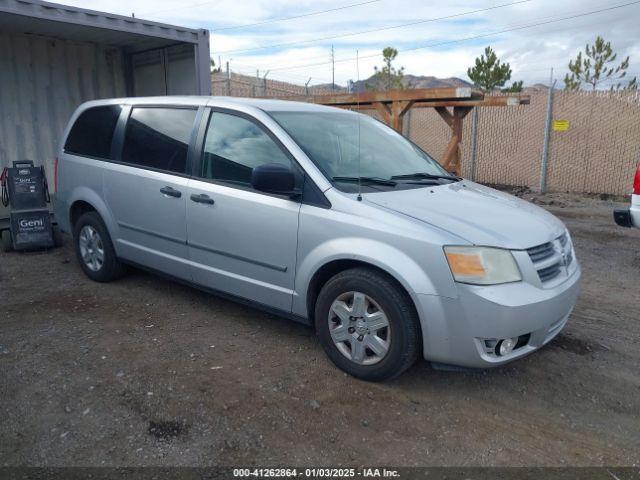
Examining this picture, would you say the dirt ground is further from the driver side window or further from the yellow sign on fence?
the yellow sign on fence

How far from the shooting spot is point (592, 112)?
11680 millimetres

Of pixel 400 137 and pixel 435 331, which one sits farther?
pixel 400 137

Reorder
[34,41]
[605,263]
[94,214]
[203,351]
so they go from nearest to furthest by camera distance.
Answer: [203,351] < [94,214] < [605,263] < [34,41]

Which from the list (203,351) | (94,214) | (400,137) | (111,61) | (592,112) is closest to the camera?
(203,351)

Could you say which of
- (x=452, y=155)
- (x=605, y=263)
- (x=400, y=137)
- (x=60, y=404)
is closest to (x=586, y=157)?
(x=452, y=155)

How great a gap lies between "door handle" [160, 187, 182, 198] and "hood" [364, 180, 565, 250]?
165cm

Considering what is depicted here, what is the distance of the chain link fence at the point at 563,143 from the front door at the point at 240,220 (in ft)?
21.1

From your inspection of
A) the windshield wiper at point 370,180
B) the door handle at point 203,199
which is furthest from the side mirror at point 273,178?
the door handle at point 203,199

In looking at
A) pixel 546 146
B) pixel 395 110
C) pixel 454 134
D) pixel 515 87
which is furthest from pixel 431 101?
pixel 515 87

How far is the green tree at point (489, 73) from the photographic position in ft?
84.9

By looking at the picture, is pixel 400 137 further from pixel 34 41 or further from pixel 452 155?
pixel 34 41

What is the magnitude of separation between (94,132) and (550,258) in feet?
14.2

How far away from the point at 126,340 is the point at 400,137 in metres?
2.88

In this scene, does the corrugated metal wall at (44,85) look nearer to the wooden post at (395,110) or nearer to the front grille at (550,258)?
the wooden post at (395,110)
